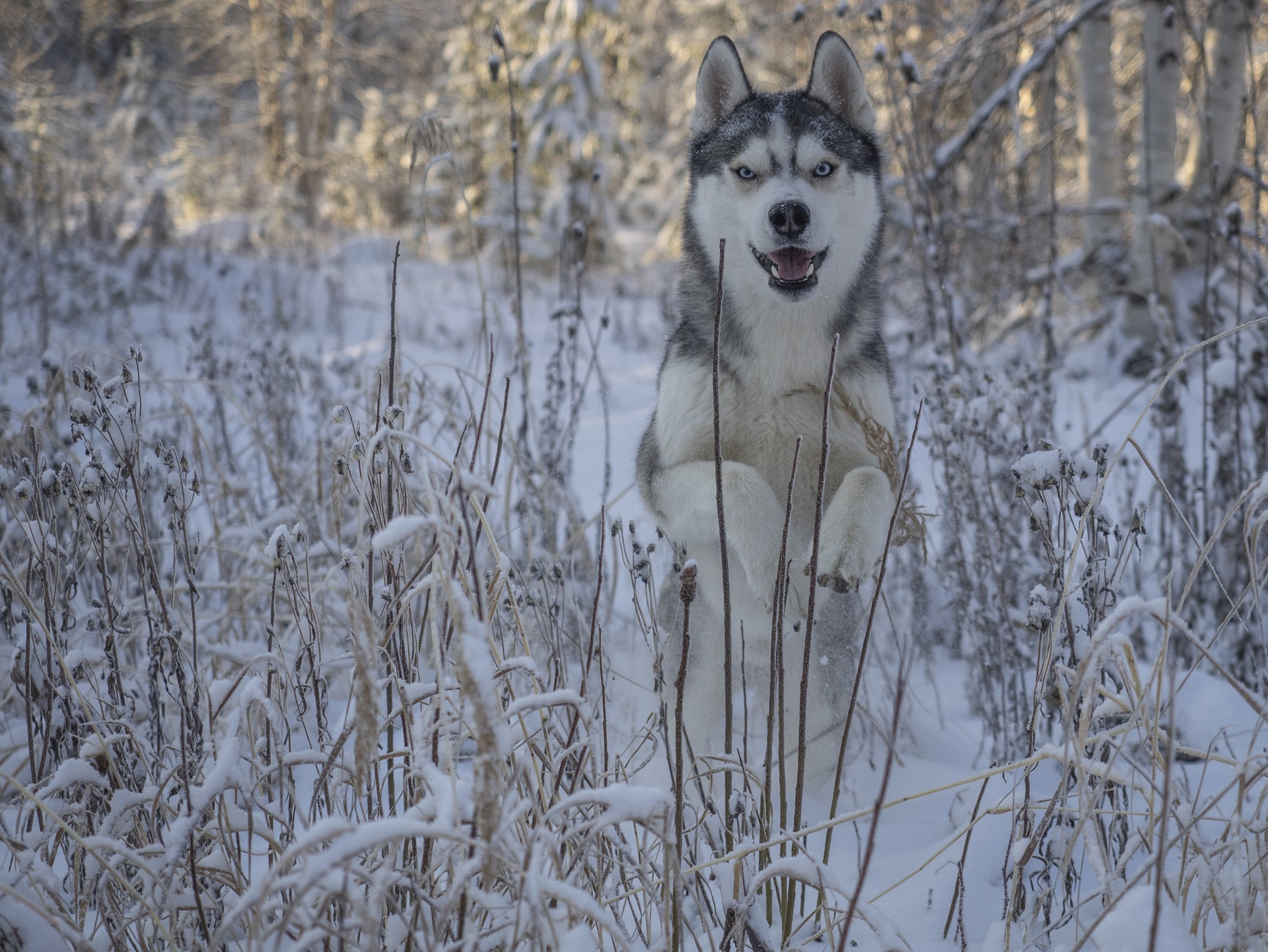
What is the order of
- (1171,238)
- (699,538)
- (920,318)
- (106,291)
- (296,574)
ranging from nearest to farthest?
(296,574) → (699,538) → (1171,238) → (920,318) → (106,291)

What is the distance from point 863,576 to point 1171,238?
4.93 meters

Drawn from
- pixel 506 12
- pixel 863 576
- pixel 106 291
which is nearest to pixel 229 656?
pixel 863 576

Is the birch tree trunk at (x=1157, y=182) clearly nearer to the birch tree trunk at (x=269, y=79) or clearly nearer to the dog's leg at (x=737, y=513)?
the dog's leg at (x=737, y=513)

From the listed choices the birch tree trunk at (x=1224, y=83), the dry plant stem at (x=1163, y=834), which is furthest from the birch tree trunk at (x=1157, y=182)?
the dry plant stem at (x=1163, y=834)

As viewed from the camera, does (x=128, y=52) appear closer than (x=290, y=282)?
No

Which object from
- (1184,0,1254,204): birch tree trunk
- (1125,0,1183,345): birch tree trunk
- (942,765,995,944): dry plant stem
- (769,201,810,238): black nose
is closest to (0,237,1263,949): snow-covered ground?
(942,765,995,944): dry plant stem

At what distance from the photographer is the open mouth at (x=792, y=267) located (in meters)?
2.38

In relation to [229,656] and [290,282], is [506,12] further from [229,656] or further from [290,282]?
[229,656]

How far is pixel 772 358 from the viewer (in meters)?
2.53

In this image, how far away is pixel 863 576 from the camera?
6.72 feet

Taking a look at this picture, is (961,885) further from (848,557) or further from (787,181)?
(787,181)

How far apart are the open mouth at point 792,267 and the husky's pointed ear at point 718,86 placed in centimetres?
74

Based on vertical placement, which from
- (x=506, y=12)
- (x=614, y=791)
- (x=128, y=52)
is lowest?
(x=614, y=791)

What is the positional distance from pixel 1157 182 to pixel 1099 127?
126 cm
